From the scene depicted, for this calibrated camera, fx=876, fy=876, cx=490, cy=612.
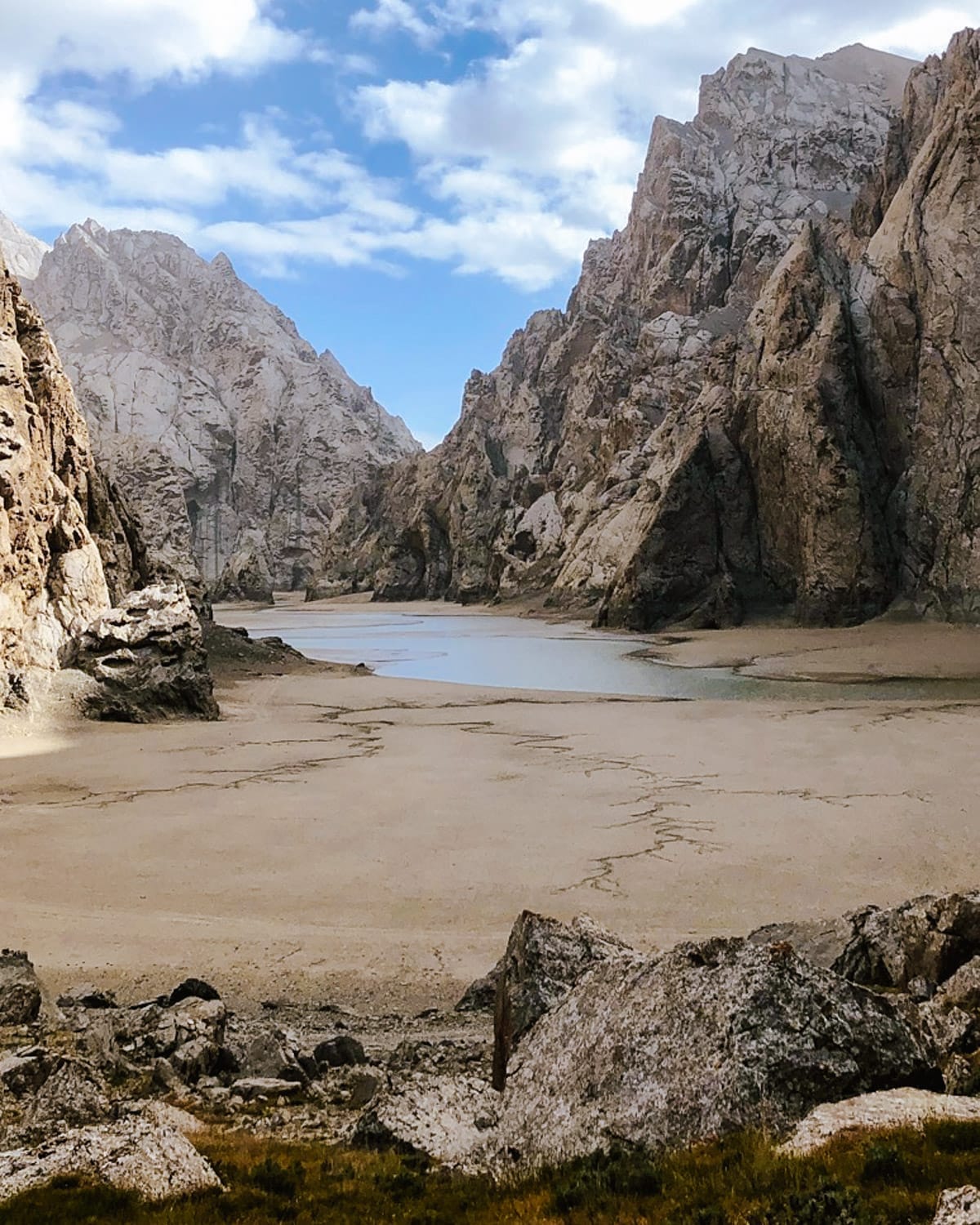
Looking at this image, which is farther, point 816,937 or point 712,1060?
point 816,937

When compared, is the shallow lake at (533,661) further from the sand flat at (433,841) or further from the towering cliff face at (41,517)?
the towering cliff face at (41,517)

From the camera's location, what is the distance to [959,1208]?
2.74m

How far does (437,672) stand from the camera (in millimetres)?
32125

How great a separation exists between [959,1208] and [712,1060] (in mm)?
1492

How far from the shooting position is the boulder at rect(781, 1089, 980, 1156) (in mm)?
3652

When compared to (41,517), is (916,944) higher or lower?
lower

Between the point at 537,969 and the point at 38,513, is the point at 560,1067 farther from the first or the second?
the point at 38,513

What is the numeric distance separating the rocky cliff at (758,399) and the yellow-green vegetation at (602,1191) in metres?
39.5

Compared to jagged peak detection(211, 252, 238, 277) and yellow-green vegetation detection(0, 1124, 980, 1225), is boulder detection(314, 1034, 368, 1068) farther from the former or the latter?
jagged peak detection(211, 252, 238, 277)

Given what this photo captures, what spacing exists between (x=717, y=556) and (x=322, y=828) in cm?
4192

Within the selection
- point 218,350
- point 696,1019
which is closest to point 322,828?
point 696,1019

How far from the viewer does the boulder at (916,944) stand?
19.7 ft

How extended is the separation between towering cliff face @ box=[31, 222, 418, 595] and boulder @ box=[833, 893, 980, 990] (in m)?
129

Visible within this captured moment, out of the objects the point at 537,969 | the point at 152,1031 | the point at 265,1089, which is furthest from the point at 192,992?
the point at 537,969
